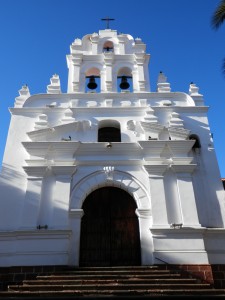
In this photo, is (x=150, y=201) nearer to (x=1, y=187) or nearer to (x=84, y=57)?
(x=1, y=187)

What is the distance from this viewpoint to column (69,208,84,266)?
9203mm

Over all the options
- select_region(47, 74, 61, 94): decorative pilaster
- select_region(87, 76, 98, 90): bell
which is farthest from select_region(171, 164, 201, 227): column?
select_region(47, 74, 61, 94): decorative pilaster

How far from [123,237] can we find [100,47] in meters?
10.0

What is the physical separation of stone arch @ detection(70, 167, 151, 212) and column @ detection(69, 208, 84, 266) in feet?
0.75

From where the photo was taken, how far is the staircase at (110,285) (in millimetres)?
6512

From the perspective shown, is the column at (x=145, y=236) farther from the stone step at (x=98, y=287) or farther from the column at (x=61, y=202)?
the column at (x=61, y=202)

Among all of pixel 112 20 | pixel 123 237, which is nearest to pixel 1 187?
pixel 123 237

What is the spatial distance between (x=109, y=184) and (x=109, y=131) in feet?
8.95

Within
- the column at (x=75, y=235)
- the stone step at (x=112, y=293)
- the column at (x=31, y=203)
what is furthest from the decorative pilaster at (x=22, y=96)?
the stone step at (x=112, y=293)

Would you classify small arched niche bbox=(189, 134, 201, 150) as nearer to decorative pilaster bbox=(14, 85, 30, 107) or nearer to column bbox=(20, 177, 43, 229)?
column bbox=(20, 177, 43, 229)

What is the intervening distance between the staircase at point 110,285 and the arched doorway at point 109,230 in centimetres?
108

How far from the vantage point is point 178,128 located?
11617 mm

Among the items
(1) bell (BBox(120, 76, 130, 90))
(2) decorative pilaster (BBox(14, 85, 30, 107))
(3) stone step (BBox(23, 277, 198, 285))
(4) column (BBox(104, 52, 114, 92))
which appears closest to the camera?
(3) stone step (BBox(23, 277, 198, 285))

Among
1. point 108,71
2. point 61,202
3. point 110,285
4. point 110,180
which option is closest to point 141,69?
point 108,71
